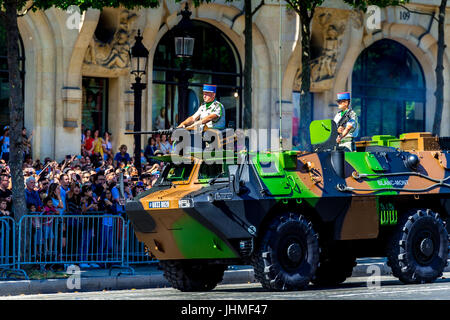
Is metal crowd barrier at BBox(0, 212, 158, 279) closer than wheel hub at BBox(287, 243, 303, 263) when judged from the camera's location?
No

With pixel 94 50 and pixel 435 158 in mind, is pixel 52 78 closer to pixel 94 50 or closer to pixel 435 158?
pixel 94 50

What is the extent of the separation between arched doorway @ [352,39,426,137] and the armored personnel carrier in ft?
60.5

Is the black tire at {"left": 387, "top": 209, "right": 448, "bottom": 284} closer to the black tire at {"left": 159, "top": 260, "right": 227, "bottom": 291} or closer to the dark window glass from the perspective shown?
Answer: the black tire at {"left": 159, "top": 260, "right": 227, "bottom": 291}

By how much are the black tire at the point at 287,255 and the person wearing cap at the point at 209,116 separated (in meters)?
1.94

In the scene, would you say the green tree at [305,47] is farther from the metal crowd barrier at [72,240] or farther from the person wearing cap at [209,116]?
the person wearing cap at [209,116]

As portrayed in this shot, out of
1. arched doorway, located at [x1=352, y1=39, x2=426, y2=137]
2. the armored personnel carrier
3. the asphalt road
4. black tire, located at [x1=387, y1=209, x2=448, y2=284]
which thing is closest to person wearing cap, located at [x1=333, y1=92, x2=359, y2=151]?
the armored personnel carrier

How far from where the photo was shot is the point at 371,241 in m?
18.7

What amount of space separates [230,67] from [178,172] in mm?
16887

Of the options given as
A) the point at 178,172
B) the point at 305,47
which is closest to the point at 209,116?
the point at 178,172

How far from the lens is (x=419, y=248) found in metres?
18.1

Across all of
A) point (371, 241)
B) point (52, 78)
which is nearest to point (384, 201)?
point (371, 241)

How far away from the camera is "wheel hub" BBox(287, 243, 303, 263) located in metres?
16.7

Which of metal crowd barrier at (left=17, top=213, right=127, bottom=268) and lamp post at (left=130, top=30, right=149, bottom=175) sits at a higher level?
lamp post at (left=130, top=30, right=149, bottom=175)

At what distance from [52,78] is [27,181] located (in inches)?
387
